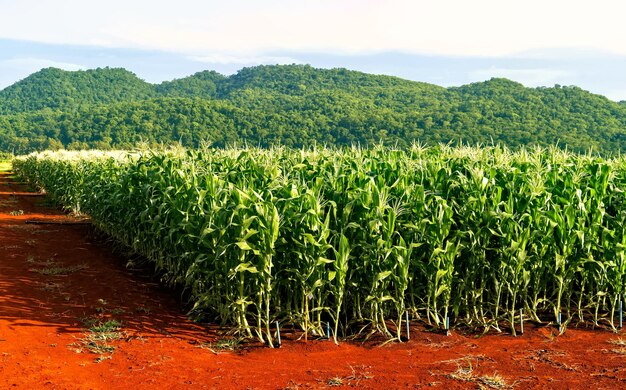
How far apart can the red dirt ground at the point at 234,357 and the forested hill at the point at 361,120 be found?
76.8 ft

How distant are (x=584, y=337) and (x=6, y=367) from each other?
6875mm

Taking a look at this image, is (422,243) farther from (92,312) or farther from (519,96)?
(519,96)

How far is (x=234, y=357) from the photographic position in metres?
6.71

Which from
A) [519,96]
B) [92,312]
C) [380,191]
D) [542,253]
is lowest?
[92,312]

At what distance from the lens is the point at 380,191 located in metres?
7.73

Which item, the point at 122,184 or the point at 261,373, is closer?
the point at 261,373

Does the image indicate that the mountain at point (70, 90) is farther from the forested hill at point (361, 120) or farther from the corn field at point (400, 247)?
the corn field at point (400, 247)

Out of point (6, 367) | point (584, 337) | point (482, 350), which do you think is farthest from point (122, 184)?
point (584, 337)

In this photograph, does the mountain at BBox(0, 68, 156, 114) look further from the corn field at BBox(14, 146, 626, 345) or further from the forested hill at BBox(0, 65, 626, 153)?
the corn field at BBox(14, 146, 626, 345)

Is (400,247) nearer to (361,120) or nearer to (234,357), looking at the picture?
(234,357)

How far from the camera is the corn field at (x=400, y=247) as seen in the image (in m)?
7.01

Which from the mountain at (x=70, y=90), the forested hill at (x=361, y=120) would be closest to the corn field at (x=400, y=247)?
the forested hill at (x=361, y=120)

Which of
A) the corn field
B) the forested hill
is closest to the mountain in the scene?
the forested hill

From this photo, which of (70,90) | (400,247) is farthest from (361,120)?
(70,90)
